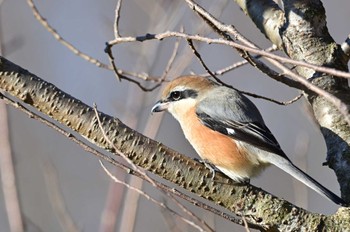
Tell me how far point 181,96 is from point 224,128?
36 centimetres

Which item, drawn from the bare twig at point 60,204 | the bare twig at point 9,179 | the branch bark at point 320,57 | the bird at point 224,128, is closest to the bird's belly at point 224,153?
the bird at point 224,128

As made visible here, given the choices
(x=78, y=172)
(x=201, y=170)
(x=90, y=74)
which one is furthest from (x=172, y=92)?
(x=78, y=172)

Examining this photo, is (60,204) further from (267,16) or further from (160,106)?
(267,16)

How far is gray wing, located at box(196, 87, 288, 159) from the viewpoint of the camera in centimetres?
315

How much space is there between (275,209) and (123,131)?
535 millimetres

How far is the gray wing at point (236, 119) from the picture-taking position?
10.3ft

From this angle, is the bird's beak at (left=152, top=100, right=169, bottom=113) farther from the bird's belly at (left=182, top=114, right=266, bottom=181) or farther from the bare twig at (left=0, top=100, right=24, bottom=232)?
the bare twig at (left=0, top=100, right=24, bottom=232)

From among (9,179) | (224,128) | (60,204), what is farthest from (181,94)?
(9,179)

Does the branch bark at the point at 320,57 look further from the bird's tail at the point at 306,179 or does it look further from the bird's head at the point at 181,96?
the bird's head at the point at 181,96

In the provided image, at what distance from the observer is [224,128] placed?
3.30 m

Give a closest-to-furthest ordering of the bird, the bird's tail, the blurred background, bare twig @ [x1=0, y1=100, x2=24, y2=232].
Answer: bare twig @ [x1=0, y1=100, x2=24, y2=232] → the bird's tail → the bird → the blurred background

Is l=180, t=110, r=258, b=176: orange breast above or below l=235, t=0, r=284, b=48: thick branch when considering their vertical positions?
below

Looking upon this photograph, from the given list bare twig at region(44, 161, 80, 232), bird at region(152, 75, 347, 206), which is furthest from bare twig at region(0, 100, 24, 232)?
bird at region(152, 75, 347, 206)

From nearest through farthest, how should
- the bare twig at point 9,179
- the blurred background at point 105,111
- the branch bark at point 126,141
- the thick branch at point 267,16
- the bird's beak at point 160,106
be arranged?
the branch bark at point 126,141 → the bare twig at point 9,179 → the thick branch at point 267,16 → the bird's beak at point 160,106 → the blurred background at point 105,111
